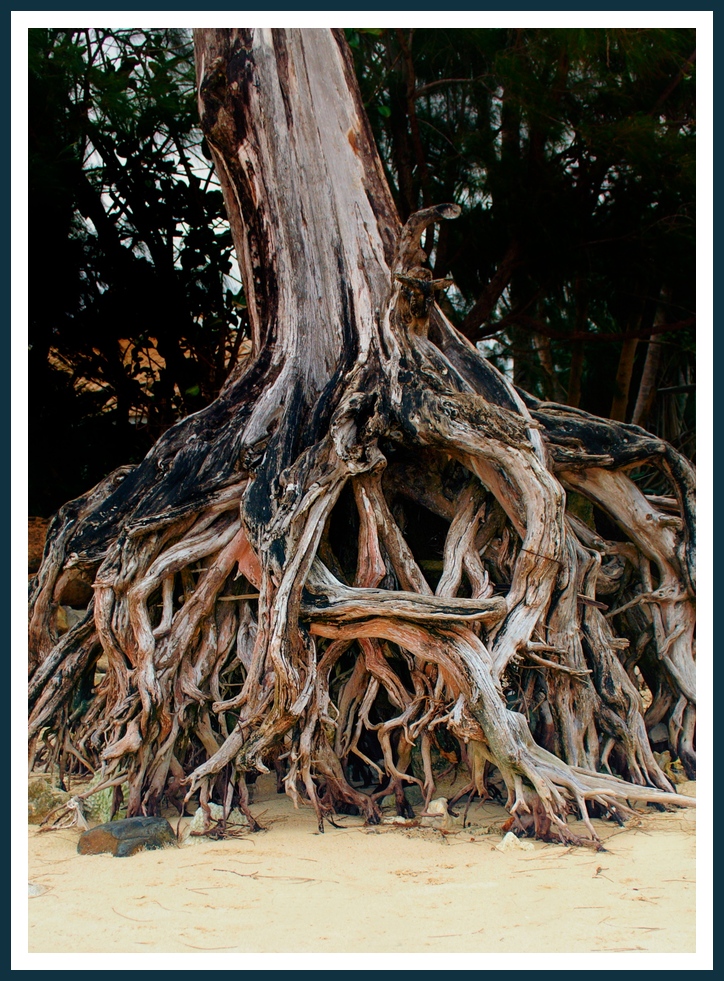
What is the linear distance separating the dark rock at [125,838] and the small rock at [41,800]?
577 millimetres

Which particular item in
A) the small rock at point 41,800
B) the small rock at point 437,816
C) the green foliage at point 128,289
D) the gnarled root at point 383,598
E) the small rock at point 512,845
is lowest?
the small rock at point 41,800

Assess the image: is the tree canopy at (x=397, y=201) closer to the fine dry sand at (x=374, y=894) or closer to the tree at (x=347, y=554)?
the tree at (x=347, y=554)

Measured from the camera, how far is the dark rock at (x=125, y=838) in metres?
3.44

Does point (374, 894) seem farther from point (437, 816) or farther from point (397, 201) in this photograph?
point (397, 201)

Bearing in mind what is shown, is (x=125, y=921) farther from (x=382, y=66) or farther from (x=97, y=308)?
(x=382, y=66)

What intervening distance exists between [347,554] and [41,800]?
1.85 m

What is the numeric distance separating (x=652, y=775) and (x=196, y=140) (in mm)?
5852

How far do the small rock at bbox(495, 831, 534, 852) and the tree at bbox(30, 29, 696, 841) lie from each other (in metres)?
0.12

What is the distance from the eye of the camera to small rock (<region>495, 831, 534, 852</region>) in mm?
3307

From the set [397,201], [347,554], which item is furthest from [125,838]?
[397,201]

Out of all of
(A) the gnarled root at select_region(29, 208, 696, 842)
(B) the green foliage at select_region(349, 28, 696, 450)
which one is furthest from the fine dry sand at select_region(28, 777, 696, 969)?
(B) the green foliage at select_region(349, 28, 696, 450)

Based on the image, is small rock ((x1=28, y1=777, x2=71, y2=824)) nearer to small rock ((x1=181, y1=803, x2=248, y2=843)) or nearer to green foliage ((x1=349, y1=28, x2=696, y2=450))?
small rock ((x1=181, y1=803, x2=248, y2=843))

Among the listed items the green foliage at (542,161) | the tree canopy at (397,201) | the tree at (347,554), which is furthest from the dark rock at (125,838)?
the green foliage at (542,161)

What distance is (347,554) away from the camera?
4.65 metres
